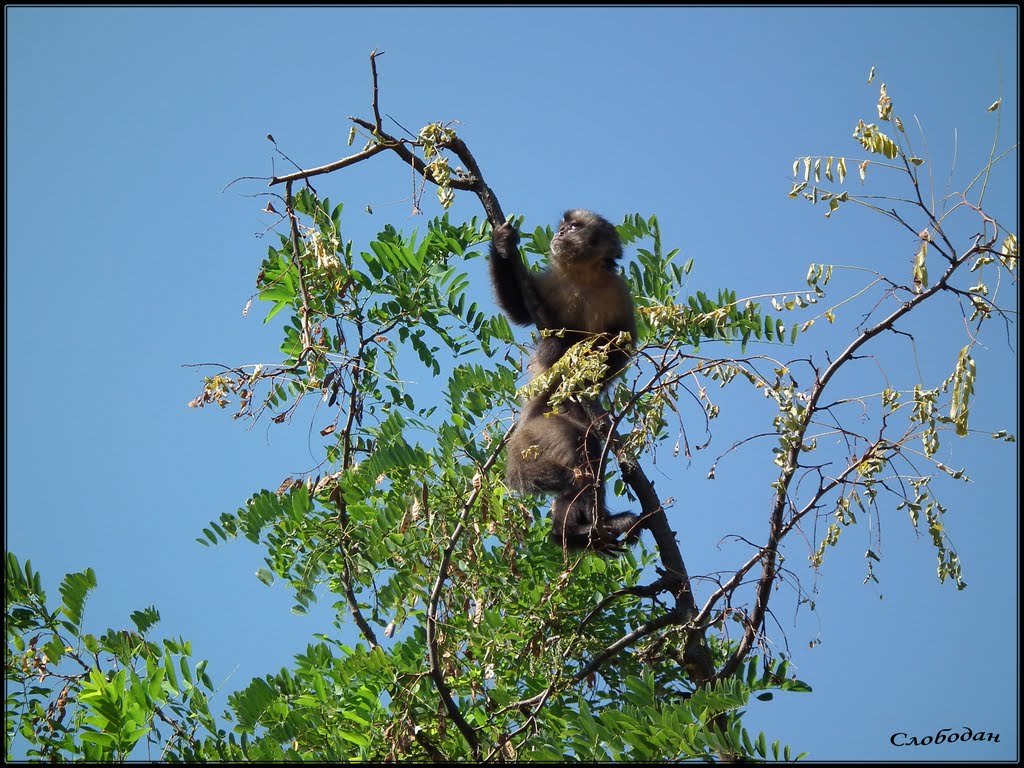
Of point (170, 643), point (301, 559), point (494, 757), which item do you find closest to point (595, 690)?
point (494, 757)

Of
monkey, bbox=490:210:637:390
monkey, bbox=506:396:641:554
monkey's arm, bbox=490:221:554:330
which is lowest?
monkey, bbox=506:396:641:554

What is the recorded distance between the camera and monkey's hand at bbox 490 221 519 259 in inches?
218

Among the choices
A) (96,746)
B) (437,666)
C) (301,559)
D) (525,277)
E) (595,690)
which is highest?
(525,277)

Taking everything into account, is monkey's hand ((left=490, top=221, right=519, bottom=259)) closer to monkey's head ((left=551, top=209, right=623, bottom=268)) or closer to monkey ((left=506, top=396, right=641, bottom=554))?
monkey's head ((left=551, top=209, right=623, bottom=268))

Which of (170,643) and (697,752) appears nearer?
(697,752)

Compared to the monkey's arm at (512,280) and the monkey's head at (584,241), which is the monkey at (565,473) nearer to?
the monkey's arm at (512,280)

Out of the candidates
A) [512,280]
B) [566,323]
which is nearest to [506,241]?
[512,280]

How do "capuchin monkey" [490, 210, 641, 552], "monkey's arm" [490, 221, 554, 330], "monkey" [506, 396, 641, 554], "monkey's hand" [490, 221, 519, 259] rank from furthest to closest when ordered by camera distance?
"monkey's arm" [490, 221, 554, 330] < "monkey's hand" [490, 221, 519, 259] < "capuchin monkey" [490, 210, 641, 552] < "monkey" [506, 396, 641, 554]

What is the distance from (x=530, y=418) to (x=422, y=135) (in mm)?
2310

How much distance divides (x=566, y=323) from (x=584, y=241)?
0.53 metres

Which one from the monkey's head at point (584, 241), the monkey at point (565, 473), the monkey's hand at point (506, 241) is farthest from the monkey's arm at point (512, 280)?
the monkey at point (565, 473)

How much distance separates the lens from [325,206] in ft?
16.9

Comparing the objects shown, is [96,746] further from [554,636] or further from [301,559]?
[554,636]

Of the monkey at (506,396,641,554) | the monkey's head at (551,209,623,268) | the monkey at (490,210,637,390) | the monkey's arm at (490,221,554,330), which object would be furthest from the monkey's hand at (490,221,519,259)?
the monkey at (506,396,641,554)
